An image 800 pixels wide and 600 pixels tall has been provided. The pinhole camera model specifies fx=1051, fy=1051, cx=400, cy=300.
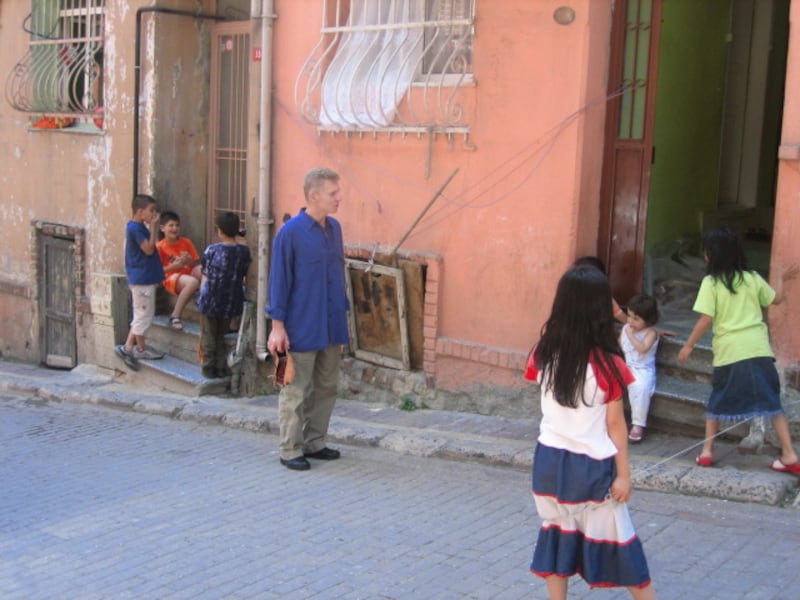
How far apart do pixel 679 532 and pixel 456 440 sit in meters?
1.99

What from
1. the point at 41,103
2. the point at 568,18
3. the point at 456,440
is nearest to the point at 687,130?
the point at 568,18

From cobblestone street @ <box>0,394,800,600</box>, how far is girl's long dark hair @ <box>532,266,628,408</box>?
1.21m

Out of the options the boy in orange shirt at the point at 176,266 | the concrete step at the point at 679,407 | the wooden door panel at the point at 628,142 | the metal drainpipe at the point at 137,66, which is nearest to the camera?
the concrete step at the point at 679,407

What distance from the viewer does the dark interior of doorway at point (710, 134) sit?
8.23m

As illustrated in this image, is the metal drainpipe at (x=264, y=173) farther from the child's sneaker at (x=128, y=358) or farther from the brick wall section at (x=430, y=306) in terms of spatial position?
the child's sneaker at (x=128, y=358)

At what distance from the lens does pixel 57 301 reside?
12.1 meters

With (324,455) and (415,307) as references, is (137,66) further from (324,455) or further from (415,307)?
(324,455)

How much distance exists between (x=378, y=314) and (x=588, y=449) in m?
4.50

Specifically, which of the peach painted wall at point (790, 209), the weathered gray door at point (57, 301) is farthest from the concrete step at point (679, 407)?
the weathered gray door at point (57, 301)

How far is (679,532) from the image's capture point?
210 inches

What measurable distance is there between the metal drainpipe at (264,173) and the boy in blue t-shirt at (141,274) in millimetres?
1352

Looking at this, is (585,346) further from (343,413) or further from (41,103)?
(41,103)

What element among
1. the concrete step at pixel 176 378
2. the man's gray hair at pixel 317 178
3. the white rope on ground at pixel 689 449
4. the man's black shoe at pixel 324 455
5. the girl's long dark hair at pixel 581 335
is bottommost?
the concrete step at pixel 176 378

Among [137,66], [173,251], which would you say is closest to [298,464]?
[173,251]
